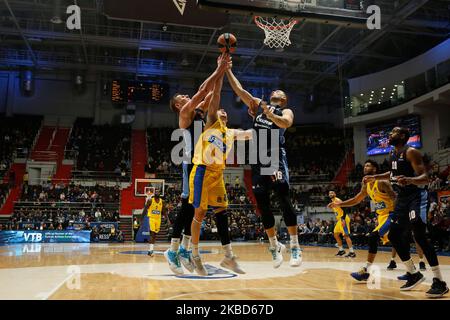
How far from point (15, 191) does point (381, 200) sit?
22.1m

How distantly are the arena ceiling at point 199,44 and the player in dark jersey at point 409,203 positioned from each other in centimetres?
1422

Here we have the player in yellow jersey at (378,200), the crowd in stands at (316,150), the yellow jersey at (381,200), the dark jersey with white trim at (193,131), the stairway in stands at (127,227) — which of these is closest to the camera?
the dark jersey with white trim at (193,131)

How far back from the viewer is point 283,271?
24.6 ft

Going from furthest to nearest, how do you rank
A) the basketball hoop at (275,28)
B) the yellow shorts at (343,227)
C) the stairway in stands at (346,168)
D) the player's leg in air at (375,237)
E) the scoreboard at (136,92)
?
the stairway in stands at (346,168), the scoreboard at (136,92), the yellow shorts at (343,227), the basketball hoop at (275,28), the player's leg in air at (375,237)

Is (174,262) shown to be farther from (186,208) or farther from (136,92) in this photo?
(136,92)

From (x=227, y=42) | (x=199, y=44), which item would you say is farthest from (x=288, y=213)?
(x=199, y=44)

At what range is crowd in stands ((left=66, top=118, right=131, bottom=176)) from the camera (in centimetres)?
2636

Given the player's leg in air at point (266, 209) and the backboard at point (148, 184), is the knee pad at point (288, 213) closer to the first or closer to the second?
the player's leg in air at point (266, 209)

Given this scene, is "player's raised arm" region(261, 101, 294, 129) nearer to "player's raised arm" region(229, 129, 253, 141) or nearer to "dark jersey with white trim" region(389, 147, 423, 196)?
"player's raised arm" region(229, 129, 253, 141)

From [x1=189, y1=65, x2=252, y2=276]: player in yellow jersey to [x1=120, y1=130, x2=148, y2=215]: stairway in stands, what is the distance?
63.9ft

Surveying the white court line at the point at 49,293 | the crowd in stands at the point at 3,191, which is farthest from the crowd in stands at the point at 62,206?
the white court line at the point at 49,293

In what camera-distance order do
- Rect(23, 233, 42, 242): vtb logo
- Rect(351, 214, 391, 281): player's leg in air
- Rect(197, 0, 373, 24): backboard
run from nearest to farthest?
Rect(351, 214, 391, 281): player's leg in air → Rect(197, 0, 373, 24): backboard → Rect(23, 233, 42, 242): vtb logo

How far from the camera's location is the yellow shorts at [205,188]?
16.3 ft

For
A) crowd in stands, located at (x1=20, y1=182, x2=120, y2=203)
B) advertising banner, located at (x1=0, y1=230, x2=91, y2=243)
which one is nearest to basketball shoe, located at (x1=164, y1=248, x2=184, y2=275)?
advertising banner, located at (x1=0, y1=230, x2=91, y2=243)
